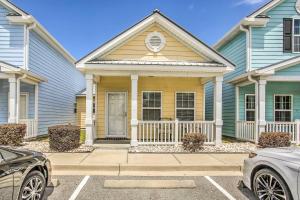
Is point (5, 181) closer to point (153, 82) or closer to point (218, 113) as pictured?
point (218, 113)

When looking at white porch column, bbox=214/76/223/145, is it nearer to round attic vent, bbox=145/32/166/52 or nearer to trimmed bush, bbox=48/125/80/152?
round attic vent, bbox=145/32/166/52

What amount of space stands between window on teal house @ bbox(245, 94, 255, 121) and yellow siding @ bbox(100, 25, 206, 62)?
167 inches

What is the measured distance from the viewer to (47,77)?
15875mm

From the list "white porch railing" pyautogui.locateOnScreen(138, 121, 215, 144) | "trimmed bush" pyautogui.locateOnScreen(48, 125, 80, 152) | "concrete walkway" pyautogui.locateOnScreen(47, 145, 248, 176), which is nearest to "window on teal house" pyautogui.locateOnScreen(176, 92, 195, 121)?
"white porch railing" pyautogui.locateOnScreen(138, 121, 215, 144)

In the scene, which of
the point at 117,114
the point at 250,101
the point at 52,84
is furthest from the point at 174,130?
the point at 52,84

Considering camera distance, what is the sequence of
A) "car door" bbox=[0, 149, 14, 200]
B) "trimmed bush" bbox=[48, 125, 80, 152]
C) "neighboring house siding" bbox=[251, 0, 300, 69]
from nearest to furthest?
"car door" bbox=[0, 149, 14, 200]
"trimmed bush" bbox=[48, 125, 80, 152]
"neighboring house siding" bbox=[251, 0, 300, 69]

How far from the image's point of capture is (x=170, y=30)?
454 inches

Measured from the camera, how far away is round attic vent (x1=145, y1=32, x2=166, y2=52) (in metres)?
11.6

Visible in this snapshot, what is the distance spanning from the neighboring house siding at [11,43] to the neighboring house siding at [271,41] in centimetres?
1169

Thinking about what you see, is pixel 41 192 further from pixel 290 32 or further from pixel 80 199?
pixel 290 32

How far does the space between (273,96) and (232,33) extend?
415 cm

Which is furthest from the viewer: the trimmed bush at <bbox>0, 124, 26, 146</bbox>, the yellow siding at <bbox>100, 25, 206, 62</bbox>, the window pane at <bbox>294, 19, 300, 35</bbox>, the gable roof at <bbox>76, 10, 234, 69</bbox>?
the window pane at <bbox>294, 19, 300, 35</bbox>

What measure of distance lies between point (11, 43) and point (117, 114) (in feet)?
20.6

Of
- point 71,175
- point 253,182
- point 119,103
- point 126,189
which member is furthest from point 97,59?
point 253,182
